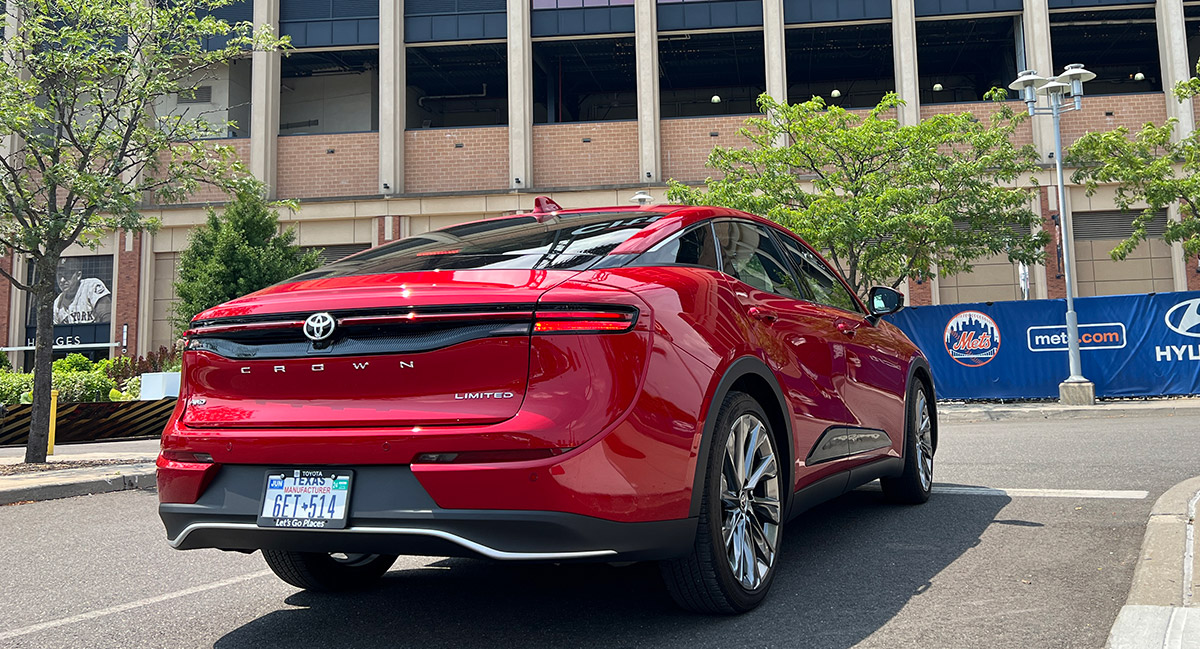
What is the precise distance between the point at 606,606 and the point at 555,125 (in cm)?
2547

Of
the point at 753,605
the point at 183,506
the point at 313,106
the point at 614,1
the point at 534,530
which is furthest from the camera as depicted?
the point at 313,106

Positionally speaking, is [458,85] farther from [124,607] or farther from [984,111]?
[124,607]

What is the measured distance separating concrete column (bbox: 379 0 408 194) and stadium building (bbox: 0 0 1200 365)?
0.20 feet

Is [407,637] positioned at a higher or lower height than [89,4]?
lower

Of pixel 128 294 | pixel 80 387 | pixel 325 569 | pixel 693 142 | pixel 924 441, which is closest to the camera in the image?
pixel 325 569

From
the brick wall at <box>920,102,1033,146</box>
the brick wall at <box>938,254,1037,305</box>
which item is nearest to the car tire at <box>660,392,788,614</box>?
the brick wall at <box>938,254,1037,305</box>

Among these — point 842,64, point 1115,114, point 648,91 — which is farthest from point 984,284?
point 648,91

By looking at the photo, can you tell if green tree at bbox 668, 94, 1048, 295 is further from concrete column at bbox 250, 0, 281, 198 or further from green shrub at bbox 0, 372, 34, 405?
concrete column at bbox 250, 0, 281, 198

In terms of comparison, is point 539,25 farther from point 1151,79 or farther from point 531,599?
Answer: point 531,599

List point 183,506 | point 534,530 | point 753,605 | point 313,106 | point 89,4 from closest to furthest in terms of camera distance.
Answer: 1. point 534,530
2. point 183,506
3. point 753,605
4. point 89,4
5. point 313,106

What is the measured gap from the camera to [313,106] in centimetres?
3184

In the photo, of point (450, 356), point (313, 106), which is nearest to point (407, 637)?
point (450, 356)

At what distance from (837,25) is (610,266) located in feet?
89.1

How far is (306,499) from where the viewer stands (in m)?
2.88
